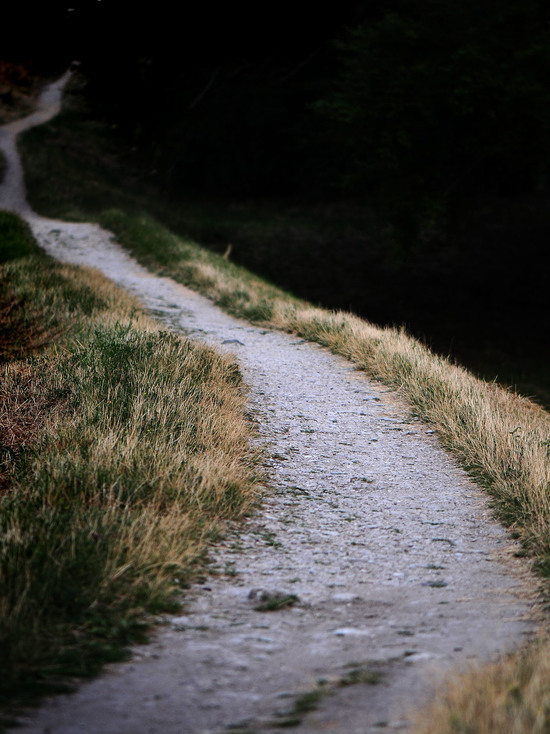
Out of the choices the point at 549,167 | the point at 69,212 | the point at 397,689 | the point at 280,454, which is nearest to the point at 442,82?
the point at 549,167

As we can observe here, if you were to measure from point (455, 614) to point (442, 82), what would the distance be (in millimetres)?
17116

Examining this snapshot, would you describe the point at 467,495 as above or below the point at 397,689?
below

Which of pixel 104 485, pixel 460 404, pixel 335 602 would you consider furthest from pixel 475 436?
pixel 104 485

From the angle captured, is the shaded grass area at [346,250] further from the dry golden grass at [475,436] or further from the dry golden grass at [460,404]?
the dry golden grass at [475,436]

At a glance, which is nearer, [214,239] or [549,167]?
[549,167]

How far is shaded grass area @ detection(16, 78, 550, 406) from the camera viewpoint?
17.7 meters

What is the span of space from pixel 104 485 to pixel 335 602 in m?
1.38

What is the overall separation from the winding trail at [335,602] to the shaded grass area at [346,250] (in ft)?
27.4


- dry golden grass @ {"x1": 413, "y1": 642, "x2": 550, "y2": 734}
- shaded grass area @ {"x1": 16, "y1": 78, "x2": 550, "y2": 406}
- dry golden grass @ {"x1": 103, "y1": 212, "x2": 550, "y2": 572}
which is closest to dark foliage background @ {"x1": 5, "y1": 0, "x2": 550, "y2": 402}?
shaded grass area @ {"x1": 16, "y1": 78, "x2": 550, "y2": 406}

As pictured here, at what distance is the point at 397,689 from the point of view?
2352 mm

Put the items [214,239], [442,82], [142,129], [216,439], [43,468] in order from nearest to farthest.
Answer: [43,468]
[216,439]
[442,82]
[142,129]
[214,239]

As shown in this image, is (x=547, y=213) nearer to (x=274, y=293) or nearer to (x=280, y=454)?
(x=274, y=293)

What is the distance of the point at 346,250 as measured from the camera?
2480cm

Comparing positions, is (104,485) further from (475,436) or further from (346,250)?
(346,250)
